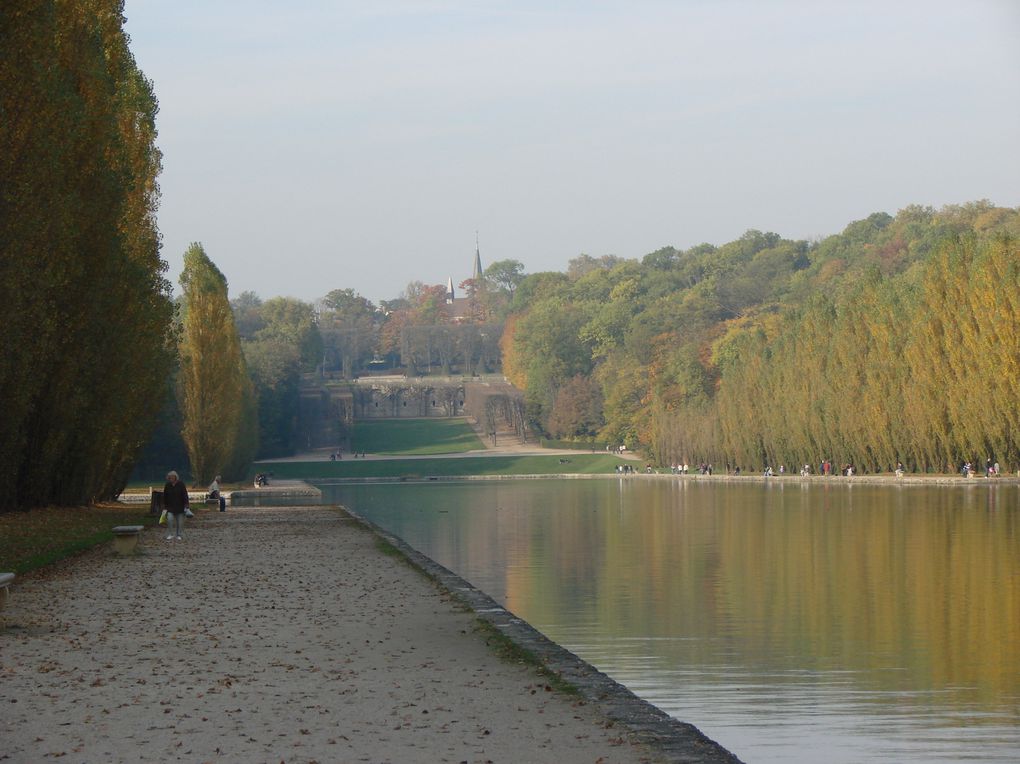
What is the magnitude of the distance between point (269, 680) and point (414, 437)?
112 m

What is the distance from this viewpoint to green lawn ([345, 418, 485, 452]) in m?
116

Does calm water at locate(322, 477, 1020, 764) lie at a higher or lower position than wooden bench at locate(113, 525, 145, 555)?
lower

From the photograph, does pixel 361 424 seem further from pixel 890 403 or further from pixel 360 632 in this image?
pixel 360 632

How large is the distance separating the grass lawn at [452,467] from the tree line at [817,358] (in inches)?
161

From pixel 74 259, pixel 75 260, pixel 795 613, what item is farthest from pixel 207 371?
pixel 795 613

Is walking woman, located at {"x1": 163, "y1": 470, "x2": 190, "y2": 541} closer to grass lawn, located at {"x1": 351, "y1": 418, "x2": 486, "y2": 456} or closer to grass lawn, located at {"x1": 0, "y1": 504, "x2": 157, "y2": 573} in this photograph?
grass lawn, located at {"x1": 0, "y1": 504, "x2": 157, "y2": 573}

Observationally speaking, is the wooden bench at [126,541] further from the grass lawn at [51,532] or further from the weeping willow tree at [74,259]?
the weeping willow tree at [74,259]

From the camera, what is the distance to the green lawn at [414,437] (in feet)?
381

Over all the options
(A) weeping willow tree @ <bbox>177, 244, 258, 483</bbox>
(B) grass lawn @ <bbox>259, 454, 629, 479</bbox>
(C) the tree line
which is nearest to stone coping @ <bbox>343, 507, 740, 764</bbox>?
Answer: (A) weeping willow tree @ <bbox>177, 244, 258, 483</bbox>

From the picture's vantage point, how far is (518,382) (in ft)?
462

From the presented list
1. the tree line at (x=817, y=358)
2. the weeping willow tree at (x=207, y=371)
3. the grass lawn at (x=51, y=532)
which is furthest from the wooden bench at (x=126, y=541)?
the tree line at (x=817, y=358)

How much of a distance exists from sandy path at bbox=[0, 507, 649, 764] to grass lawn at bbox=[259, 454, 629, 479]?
74479mm

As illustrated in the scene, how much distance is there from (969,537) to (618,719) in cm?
1986

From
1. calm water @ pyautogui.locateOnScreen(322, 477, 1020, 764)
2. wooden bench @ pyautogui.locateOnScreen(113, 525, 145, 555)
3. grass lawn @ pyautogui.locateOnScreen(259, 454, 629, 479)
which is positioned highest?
grass lawn @ pyautogui.locateOnScreen(259, 454, 629, 479)
